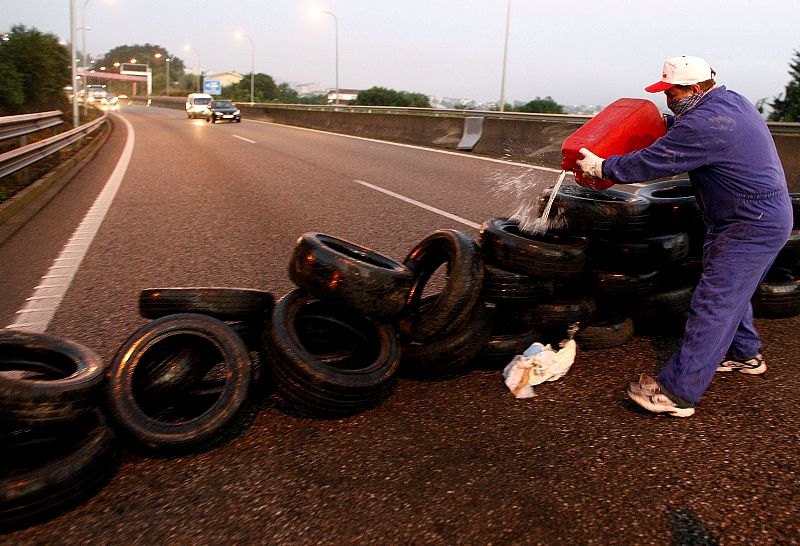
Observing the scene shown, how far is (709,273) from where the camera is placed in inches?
135

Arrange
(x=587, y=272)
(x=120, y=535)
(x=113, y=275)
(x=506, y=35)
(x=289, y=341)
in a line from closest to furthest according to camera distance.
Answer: (x=120, y=535) → (x=289, y=341) → (x=587, y=272) → (x=113, y=275) → (x=506, y=35)

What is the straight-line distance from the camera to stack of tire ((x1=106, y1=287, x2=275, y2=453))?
2.89m

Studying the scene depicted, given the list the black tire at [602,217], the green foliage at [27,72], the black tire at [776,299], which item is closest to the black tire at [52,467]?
the black tire at [602,217]

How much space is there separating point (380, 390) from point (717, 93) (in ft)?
7.25

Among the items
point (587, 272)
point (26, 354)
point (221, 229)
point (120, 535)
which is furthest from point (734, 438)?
point (221, 229)

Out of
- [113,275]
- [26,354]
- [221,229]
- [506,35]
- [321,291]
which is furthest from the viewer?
[506,35]

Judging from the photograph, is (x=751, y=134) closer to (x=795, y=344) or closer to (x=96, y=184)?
(x=795, y=344)

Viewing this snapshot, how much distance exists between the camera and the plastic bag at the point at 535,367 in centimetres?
360

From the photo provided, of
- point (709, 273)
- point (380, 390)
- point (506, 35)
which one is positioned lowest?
point (380, 390)

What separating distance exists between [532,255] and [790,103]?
6907 cm

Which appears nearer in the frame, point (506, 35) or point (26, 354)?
point (26, 354)

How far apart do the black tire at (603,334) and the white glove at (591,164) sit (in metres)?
1.05

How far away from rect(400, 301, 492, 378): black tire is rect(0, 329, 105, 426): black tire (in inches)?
61.2

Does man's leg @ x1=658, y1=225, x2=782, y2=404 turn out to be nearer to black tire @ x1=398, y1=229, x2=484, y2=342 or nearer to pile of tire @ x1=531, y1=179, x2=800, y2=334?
pile of tire @ x1=531, y1=179, x2=800, y2=334
